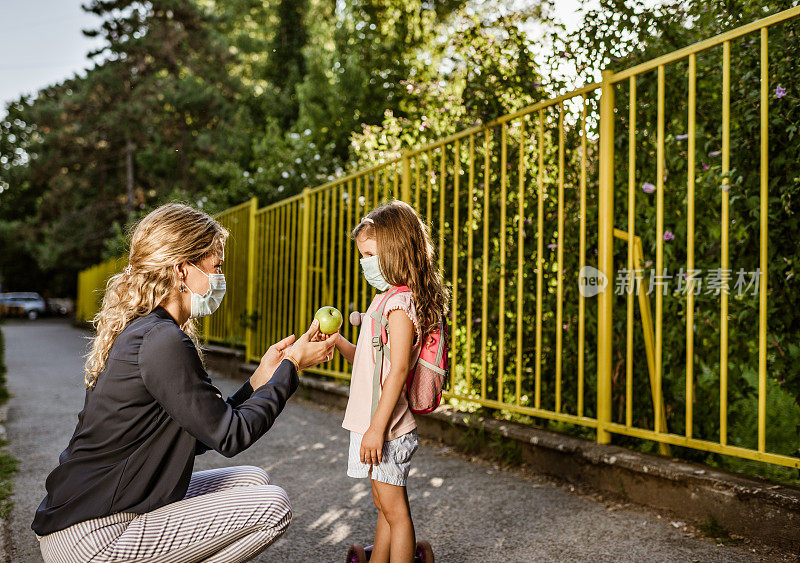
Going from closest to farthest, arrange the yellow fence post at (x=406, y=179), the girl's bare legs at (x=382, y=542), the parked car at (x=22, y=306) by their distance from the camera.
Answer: the girl's bare legs at (x=382, y=542) < the yellow fence post at (x=406, y=179) < the parked car at (x=22, y=306)

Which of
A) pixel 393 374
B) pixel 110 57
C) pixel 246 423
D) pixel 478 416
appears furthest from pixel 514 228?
pixel 110 57

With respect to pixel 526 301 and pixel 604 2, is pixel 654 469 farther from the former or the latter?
pixel 604 2

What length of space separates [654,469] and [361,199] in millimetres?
4043

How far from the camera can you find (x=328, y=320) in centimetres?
246

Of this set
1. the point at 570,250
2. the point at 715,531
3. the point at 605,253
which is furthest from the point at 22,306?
the point at 715,531

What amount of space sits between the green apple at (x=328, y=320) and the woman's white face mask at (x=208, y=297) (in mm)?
395

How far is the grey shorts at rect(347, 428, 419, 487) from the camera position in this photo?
247 cm

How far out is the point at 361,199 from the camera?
261 inches

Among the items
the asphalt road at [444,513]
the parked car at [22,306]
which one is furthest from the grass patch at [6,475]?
the parked car at [22,306]

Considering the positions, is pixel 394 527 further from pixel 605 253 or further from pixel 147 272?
pixel 605 253

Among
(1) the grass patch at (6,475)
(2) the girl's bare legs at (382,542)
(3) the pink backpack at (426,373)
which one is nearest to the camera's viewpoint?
(2) the girl's bare legs at (382,542)

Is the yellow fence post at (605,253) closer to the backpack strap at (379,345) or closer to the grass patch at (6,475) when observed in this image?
the backpack strap at (379,345)

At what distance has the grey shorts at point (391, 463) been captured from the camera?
247 centimetres

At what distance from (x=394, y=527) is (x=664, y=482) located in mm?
1548
